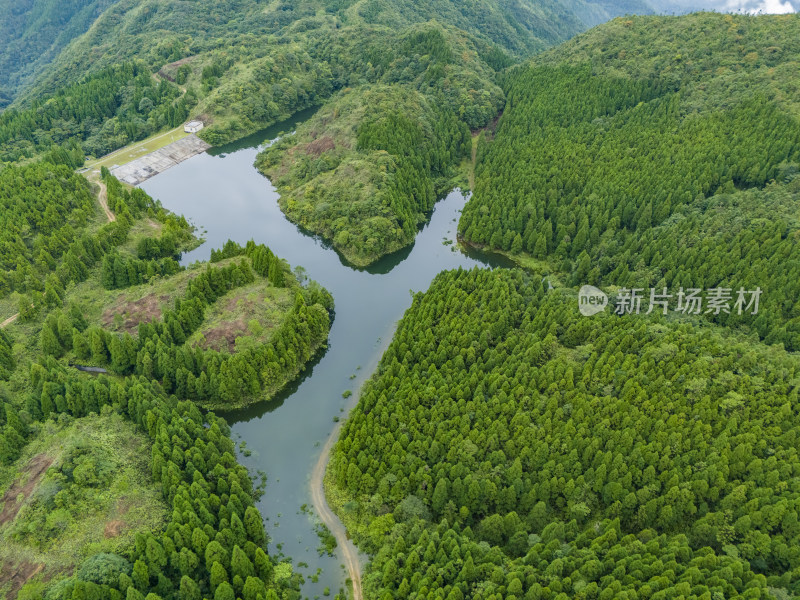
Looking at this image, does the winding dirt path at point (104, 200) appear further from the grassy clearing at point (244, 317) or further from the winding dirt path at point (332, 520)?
the winding dirt path at point (332, 520)

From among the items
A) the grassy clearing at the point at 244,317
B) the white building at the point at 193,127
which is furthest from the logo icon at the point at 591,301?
the white building at the point at 193,127

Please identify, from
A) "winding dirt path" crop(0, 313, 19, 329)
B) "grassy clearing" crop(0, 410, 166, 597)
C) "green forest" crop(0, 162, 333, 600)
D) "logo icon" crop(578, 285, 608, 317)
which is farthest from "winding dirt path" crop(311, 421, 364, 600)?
"winding dirt path" crop(0, 313, 19, 329)

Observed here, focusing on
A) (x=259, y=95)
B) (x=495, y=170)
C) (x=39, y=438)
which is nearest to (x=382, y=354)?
(x=39, y=438)

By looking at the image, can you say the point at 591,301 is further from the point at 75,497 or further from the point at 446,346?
the point at 75,497

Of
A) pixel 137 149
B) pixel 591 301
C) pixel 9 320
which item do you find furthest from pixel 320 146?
pixel 591 301

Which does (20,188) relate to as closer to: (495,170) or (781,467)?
(495,170)

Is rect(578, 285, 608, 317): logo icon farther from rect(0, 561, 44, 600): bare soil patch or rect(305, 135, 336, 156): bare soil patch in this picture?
rect(305, 135, 336, 156): bare soil patch

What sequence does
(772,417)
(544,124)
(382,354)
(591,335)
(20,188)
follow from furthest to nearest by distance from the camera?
(544,124)
(20,188)
(382,354)
(591,335)
(772,417)
